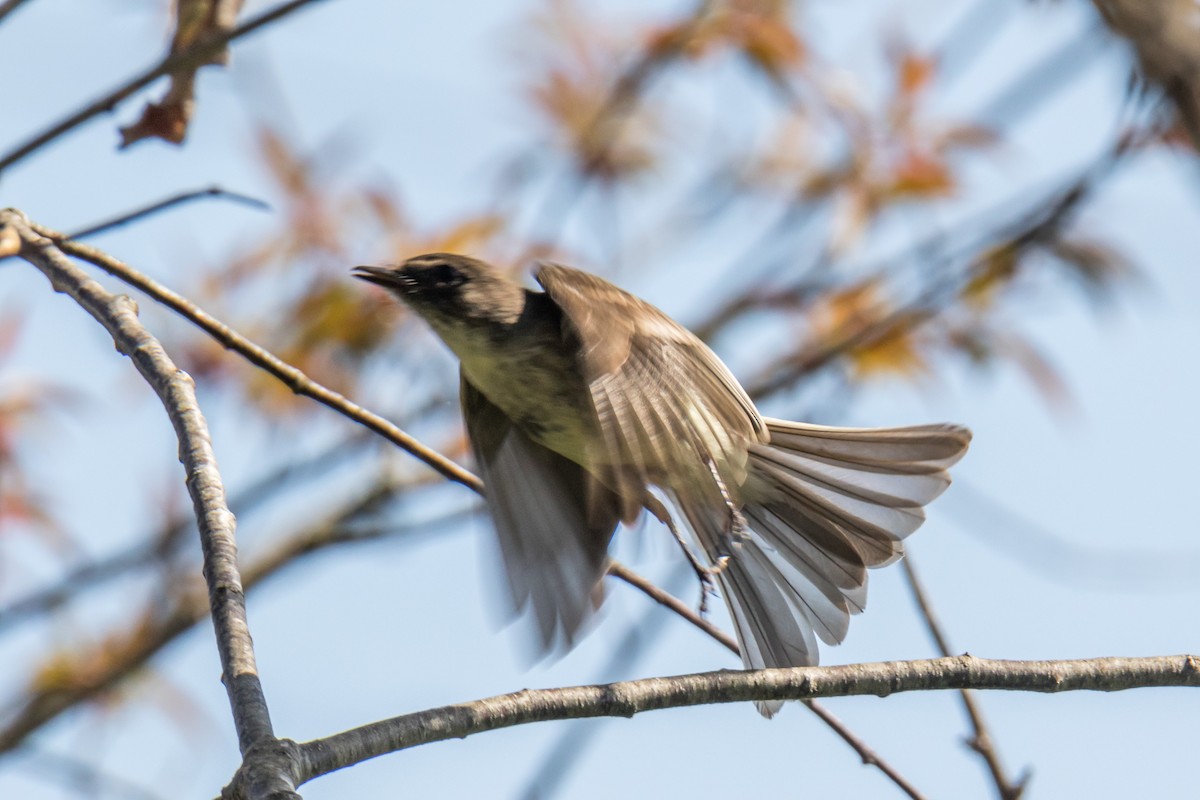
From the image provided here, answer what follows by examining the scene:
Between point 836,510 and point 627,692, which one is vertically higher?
point 836,510

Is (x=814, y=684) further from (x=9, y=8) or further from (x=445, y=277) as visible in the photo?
(x=445, y=277)

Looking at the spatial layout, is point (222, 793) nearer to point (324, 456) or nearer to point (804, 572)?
point (804, 572)

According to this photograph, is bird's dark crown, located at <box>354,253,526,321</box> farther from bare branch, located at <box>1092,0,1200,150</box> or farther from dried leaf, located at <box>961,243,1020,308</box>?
bare branch, located at <box>1092,0,1200,150</box>

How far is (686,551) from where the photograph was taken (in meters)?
2.85

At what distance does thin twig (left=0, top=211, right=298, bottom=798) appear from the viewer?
5.48 feet

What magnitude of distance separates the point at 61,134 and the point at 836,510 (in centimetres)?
206

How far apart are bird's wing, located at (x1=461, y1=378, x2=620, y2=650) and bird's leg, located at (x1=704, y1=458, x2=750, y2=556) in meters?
0.30

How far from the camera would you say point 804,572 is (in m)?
3.36

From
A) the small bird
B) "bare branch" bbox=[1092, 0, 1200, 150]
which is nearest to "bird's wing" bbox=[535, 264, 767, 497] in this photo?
the small bird

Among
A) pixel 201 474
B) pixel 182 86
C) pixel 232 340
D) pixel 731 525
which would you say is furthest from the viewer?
pixel 731 525

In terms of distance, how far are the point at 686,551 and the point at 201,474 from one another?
3.78 ft

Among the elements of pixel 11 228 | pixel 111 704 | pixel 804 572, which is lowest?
pixel 804 572

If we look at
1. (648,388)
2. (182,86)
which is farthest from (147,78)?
(648,388)

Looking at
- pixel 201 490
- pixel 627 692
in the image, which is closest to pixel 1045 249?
Result: pixel 627 692
